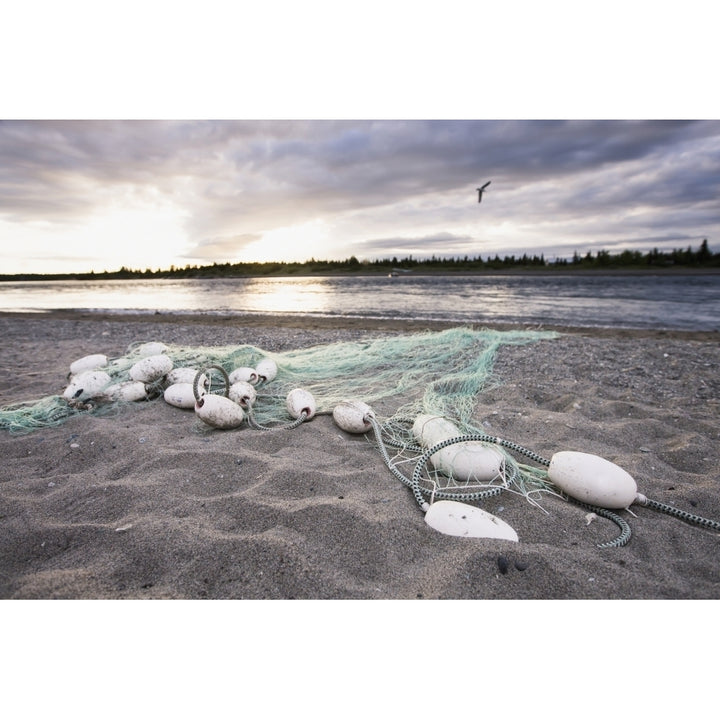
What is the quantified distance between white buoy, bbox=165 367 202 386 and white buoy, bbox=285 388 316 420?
3.17 ft

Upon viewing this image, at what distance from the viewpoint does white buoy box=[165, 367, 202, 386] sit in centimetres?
350

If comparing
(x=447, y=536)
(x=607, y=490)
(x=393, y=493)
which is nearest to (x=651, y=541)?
(x=607, y=490)

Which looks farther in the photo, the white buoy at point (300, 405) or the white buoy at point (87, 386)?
the white buoy at point (87, 386)

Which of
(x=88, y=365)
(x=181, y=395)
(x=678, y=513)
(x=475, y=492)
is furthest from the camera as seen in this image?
(x=88, y=365)

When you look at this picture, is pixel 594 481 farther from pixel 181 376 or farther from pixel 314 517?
pixel 181 376

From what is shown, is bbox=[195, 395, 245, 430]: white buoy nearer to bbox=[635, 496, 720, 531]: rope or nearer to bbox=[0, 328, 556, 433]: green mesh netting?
bbox=[0, 328, 556, 433]: green mesh netting

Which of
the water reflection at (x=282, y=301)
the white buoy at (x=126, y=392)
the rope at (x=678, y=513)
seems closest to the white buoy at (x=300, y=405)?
the white buoy at (x=126, y=392)

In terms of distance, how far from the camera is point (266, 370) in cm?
375

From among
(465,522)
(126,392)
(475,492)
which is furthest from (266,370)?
(465,522)

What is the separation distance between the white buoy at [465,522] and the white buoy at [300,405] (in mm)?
1360

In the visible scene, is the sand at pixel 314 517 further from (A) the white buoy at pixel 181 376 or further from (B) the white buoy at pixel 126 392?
(A) the white buoy at pixel 181 376

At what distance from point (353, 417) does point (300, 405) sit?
45 centimetres

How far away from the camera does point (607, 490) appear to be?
2010 millimetres

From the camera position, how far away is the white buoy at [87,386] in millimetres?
3297
